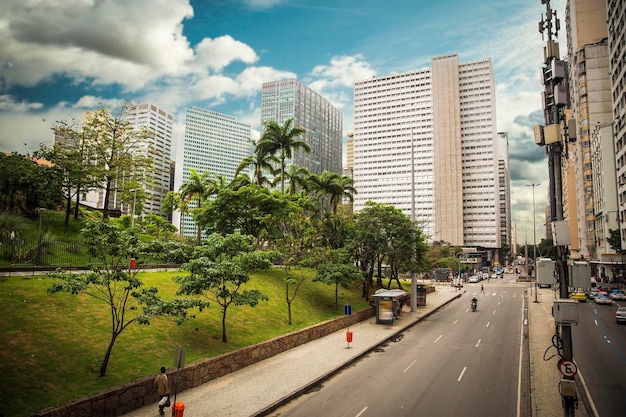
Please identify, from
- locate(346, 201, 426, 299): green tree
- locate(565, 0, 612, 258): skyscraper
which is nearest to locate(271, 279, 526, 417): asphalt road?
locate(346, 201, 426, 299): green tree

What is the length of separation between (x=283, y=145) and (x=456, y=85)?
127543 millimetres

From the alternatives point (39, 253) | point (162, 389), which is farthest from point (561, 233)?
point (39, 253)

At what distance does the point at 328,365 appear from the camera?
20.0 m

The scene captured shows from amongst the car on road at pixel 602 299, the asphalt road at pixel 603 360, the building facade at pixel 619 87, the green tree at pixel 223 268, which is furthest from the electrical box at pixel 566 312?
the building facade at pixel 619 87

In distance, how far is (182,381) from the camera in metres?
15.6

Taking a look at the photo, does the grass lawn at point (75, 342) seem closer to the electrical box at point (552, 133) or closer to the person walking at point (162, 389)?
the person walking at point (162, 389)

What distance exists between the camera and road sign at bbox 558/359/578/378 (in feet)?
37.9

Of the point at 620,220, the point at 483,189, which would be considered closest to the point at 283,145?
the point at 620,220

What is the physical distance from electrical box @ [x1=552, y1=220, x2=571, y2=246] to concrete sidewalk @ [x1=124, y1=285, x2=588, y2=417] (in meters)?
6.86

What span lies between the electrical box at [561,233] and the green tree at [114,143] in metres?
35.3

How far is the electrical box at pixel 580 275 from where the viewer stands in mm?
11992

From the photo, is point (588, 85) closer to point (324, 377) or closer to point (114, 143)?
point (114, 143)

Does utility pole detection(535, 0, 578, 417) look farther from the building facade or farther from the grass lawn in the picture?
the building facade

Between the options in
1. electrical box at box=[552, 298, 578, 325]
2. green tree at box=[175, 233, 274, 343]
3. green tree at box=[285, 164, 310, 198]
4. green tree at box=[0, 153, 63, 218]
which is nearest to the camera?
electrical box at box=[552, 298, 578, 325]
